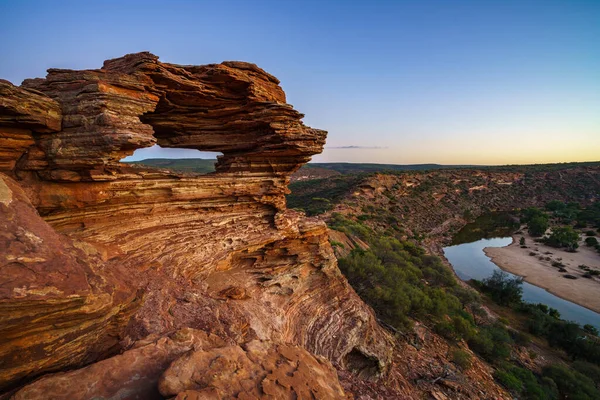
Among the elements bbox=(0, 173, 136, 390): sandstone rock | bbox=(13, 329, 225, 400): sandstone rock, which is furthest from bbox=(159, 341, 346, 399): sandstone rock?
bbox=(0, 173, 136, 390): sandstone rock

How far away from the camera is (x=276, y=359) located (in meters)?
5.92

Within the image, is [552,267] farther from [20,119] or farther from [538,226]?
[20,119]

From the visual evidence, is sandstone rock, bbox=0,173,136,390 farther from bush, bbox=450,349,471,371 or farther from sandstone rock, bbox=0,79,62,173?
bush, bbox=450,349,471,371

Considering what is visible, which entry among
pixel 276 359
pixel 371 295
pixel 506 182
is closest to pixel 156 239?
pixel 276 359

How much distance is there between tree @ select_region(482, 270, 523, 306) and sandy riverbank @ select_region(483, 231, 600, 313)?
6.63 meters

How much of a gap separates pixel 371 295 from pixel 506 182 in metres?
88.4

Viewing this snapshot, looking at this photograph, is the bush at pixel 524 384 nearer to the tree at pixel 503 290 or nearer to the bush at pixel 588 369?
the bush at pixel 588 369

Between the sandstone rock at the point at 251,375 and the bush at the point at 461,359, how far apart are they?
13.4 meters

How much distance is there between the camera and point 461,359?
1561 cm

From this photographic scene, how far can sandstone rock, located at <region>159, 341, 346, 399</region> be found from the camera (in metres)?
4.52

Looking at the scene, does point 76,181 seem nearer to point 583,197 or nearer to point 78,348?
point 78,348

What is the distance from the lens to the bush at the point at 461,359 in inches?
608

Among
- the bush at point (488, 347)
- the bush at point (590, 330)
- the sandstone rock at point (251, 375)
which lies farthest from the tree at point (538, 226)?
the sandstone rock at point (251, 375)

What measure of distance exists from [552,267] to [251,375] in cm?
5382
